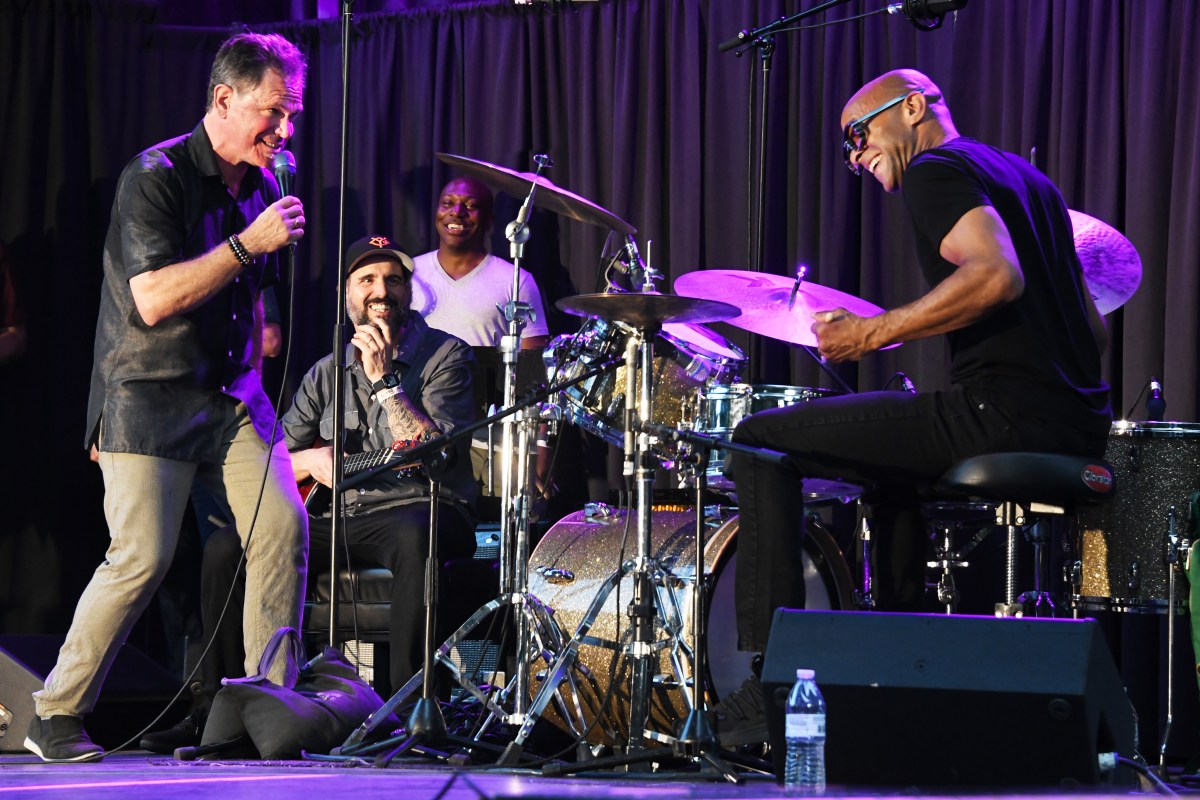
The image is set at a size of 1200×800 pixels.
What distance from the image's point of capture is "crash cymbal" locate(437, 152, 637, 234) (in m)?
4.52

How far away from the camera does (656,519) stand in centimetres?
462

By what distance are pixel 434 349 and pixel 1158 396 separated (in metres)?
2.44

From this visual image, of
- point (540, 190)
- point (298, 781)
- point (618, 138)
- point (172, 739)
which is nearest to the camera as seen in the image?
point (298, 781)

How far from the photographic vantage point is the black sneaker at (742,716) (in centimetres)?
400

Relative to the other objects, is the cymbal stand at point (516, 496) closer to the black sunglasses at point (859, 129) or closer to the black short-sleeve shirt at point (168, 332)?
the black short-sleeve shirt at point (168, 332)

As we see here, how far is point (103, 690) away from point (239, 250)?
1430mm

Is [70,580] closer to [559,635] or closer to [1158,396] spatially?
[559,635]

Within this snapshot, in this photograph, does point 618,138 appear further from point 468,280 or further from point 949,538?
point 949,538

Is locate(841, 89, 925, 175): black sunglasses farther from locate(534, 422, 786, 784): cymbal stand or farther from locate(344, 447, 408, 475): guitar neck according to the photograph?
locate(344, 447, 408, 475): guitar neck

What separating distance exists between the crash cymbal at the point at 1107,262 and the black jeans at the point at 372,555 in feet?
6.99

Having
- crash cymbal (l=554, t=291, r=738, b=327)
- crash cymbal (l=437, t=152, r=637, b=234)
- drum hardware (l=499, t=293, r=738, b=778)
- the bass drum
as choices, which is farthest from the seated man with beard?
crash cymbal (l=554, t=291, r=738, b=327)

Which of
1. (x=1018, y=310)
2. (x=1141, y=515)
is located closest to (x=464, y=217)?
(x=1141, y=515)

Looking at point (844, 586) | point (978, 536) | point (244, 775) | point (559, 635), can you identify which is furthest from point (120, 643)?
point (978, 536)

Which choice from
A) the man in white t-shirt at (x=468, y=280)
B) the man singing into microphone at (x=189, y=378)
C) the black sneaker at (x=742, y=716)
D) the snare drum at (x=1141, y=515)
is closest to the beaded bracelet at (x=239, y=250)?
the man singing into microphone at (x=189, y=378)
